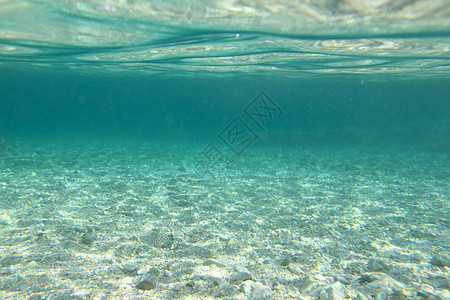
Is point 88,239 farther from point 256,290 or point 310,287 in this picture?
point 310,287

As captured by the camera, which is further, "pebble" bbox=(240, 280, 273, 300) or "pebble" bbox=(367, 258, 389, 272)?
"pebble" bbox=(367, 258, 389, 272)

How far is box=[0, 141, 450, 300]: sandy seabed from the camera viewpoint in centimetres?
375

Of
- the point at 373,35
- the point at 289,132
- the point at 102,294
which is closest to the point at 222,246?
the point at 102,294

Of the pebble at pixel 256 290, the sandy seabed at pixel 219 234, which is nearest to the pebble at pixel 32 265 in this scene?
the sandy seabed at pixel 219 234

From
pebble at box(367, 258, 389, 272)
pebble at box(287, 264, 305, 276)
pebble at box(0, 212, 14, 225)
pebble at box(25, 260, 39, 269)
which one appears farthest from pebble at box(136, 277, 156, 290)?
pebble at box(0, 212, 14, 225)

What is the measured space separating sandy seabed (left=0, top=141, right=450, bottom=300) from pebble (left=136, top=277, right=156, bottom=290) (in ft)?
0.07

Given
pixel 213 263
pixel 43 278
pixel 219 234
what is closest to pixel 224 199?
pixel 219 234

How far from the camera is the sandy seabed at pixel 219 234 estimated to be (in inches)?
148

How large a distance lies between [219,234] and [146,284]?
2444 millimetres

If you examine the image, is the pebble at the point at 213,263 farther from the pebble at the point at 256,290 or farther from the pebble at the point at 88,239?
the pebble at the point at 88,239

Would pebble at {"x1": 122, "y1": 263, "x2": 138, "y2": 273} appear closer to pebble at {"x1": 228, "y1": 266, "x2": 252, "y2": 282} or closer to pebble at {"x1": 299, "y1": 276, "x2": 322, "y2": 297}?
pebble at {"x1": 228, "y1": 266, "x2": 252, "y2": 282}

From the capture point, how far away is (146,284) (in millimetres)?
3689

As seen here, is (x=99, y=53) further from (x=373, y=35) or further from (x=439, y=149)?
(x=439, y=149)

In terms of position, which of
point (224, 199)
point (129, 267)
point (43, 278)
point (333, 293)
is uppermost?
point (333, 293)
